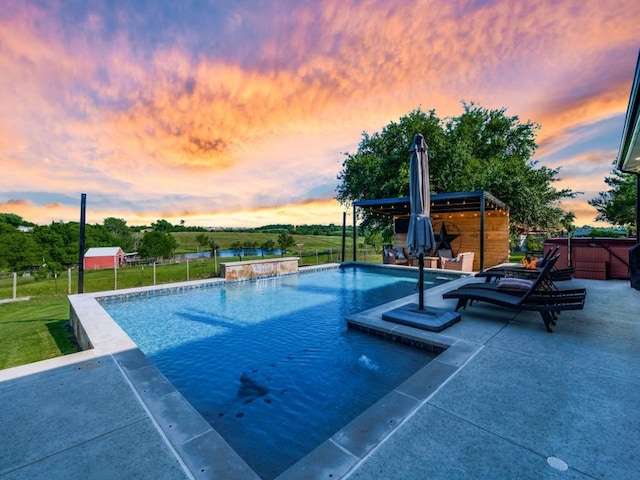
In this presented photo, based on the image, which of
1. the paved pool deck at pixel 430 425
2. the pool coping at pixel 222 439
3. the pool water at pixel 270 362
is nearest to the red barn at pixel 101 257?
the pool water at pixel 270 362

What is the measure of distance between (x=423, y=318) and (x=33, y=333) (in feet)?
24.2

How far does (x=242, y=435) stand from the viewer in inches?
98.3

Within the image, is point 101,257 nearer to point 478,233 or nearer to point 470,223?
point 470,223

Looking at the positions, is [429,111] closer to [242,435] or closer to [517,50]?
[517,50]

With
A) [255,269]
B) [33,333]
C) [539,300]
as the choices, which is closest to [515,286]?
[539,300]

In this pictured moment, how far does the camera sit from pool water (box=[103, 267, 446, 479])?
2.57 m

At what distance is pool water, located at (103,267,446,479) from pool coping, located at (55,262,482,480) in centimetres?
44

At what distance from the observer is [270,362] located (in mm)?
4008

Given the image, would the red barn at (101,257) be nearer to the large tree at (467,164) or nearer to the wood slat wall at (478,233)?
the large tree at (467,164)

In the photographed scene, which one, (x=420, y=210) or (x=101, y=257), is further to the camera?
(x=101, y=257)

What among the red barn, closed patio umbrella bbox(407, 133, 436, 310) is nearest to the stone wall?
closed patio umbrella bbox(407, 133, 436, 310)

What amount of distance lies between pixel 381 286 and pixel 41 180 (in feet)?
54.8

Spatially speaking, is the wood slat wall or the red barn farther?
the red barn

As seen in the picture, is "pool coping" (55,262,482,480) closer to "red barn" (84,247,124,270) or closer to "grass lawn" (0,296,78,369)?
"grass lawn" (0,296,78,369)
